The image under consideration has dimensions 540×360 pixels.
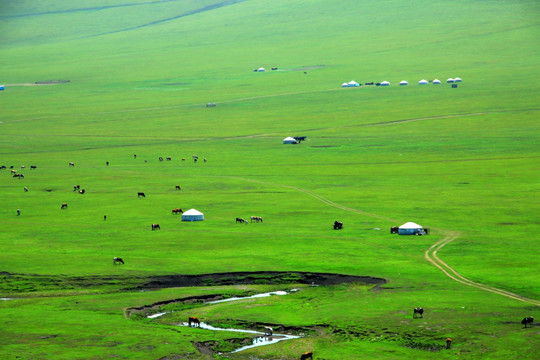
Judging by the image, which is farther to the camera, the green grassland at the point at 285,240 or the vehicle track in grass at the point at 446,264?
the vehicle track in grass at the point at 446,264

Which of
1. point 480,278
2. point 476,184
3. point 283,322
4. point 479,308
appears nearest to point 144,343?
point 283,322

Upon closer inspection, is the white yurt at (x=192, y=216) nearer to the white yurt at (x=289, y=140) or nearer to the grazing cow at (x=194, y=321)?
the grazing cow at (x=194, y=321)

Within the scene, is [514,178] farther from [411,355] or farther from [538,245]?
[411,355]

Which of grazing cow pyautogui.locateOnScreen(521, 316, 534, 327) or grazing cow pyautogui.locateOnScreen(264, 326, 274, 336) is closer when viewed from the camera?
grazing cow pyautogui.locateOnScreen(521, 316, 534, 327)

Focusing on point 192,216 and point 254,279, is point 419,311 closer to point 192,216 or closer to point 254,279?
point 254,279

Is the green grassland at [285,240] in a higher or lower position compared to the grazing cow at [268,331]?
higher

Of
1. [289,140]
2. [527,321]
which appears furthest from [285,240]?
[289,140]

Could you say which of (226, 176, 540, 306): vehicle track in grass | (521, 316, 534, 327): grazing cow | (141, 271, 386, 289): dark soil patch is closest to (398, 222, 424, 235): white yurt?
(226, 176, 540, 306): vehicle track in grass

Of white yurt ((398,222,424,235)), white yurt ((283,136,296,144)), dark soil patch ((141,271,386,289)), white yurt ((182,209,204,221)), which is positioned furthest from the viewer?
white yurt ((283,136,296,144))

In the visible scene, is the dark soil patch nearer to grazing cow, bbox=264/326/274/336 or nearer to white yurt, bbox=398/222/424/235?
grazing cow, bbox=264/326/274/336

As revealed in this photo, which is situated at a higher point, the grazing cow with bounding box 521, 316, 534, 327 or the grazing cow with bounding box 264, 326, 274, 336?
A: the grazing cow with bounding box 521, 316, 534, 327

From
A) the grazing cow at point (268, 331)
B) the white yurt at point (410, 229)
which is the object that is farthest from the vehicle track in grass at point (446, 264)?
the grazing cow at point (268, 331)

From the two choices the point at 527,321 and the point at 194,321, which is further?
the point at 194,321
